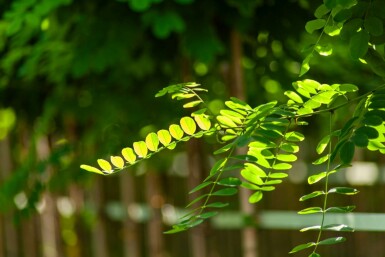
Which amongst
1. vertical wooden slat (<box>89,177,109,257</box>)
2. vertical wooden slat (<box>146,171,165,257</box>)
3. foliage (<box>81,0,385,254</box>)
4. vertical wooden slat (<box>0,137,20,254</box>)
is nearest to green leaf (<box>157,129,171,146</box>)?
foliage (<box>81,0,385,254</box>)

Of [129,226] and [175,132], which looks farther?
[129,226]

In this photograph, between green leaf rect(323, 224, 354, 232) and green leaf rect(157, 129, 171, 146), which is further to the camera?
green leaf rect(157, 129, 171, 146)

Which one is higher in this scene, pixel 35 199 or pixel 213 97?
pixel 213 97

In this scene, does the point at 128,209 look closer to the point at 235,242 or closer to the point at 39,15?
the point at 235,242

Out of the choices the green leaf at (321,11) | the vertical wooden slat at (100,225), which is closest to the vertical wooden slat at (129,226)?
the vertical wooden slat at (100,225)

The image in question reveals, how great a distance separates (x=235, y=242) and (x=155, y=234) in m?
1.43

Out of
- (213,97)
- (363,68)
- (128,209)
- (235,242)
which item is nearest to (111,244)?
(235,242)

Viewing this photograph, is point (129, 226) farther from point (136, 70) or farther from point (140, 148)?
point (140, 148)

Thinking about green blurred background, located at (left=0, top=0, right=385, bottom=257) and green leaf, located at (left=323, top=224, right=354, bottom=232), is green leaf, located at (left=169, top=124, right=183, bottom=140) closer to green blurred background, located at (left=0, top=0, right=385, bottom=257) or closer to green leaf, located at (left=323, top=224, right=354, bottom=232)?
green leaf, located at (left=323, top=224, right=354, bottom=232)

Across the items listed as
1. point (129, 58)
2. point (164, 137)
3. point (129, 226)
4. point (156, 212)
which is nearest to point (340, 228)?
point (164, 137)

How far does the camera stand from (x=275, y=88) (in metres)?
3.44

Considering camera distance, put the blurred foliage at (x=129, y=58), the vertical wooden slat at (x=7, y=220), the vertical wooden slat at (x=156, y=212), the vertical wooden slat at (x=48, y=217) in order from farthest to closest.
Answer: the vertical wooden slat at (x=7, y=220)
the vertical wooden slat at (x=48, y=217)
the vertical wooden slat at (x=156, y=212)
the blurred foliage at (x=129, y=58)

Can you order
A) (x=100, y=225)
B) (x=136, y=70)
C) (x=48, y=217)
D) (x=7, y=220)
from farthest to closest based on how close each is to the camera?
1. (x=7, y=220)
2. (x=48, y=217)
3. (x=100, y=225)
4. (x=136, y=70)

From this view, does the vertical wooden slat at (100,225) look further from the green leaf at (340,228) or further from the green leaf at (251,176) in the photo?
the green leaf at (340,228)
